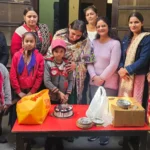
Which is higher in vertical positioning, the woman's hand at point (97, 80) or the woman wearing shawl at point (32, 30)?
the woman wearing shawl at point (32, 30)

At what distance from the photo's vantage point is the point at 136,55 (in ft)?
9.42

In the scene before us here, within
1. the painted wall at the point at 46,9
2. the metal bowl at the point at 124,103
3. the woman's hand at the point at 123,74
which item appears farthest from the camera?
the painted wall at the point at 46,9

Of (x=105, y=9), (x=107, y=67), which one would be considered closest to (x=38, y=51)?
(x=107, y=67)

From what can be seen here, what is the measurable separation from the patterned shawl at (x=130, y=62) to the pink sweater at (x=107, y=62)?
85mm

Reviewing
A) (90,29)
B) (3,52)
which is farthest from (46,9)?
(3,52)

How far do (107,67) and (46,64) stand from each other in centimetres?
62

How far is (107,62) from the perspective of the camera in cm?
296

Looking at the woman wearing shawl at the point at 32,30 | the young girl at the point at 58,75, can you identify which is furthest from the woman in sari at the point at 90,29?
Result: the woman wearing shawl at the point at 32,30

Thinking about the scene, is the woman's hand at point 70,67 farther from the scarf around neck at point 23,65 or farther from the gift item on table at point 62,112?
the gift item on table at point 62,112

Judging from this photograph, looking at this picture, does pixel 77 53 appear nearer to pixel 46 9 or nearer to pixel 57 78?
pixel 57 78

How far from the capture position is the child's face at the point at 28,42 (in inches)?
109

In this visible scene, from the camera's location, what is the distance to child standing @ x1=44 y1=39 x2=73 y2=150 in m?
2.81

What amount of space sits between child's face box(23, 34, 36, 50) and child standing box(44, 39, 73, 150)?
0.66ft

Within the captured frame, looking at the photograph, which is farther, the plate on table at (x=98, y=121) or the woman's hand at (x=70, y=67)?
the woman's hand at (x=70, y=67)
